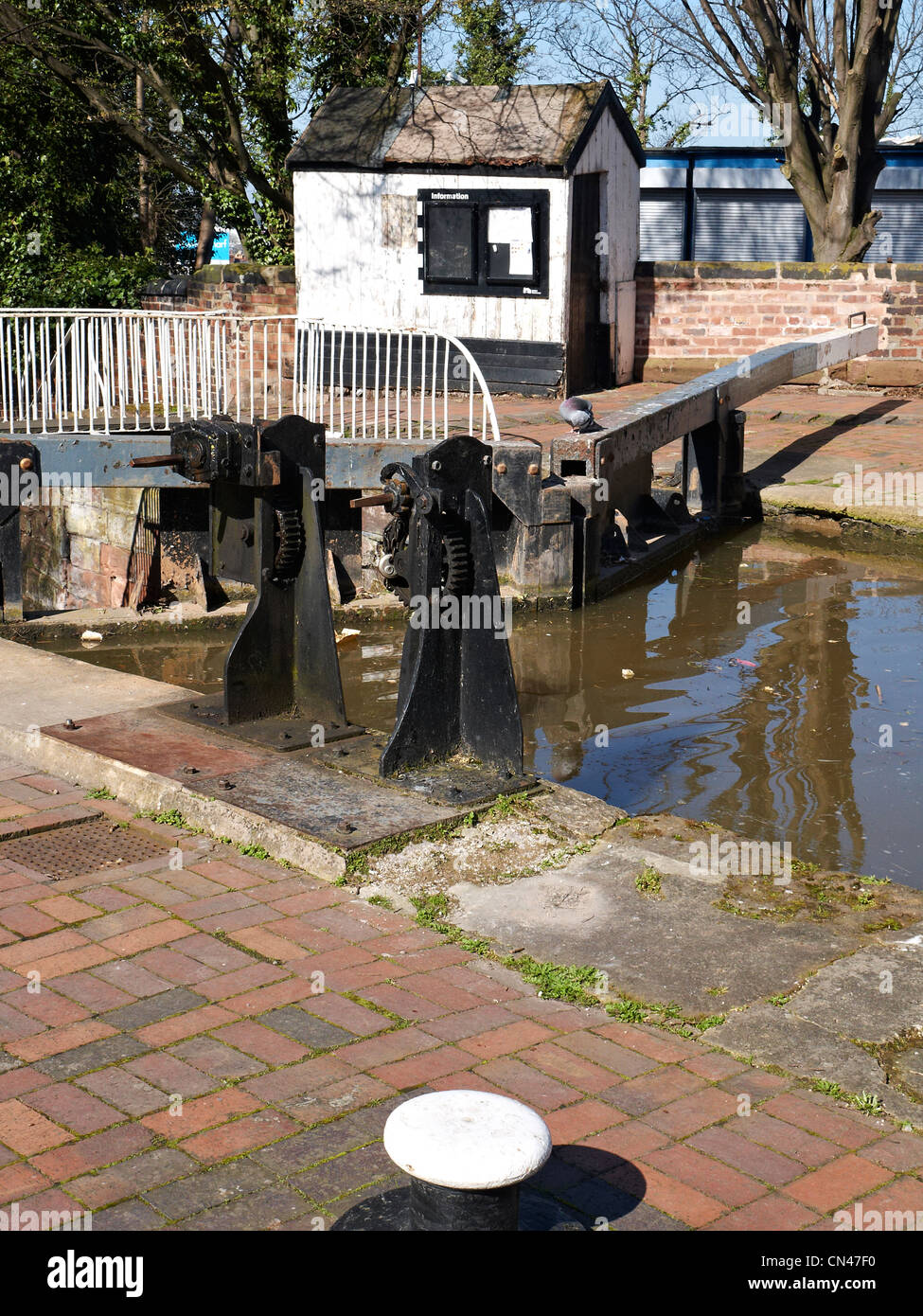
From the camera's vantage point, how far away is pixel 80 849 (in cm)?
497

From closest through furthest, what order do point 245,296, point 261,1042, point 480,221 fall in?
point 261,1042 < point 480,221 < point 245,296

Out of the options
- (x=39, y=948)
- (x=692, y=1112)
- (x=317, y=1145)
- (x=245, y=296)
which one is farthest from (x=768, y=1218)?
(x=245, y=296)

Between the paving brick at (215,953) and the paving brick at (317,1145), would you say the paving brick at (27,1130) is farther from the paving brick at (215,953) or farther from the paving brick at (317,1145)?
the paving brick at (215,953)

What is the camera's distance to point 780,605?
995 cm

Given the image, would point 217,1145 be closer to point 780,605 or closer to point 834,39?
point 780,605

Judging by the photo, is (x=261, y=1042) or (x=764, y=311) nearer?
(x=261, y=1042)

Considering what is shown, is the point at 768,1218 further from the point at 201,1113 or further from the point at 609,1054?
the point at 201,1113

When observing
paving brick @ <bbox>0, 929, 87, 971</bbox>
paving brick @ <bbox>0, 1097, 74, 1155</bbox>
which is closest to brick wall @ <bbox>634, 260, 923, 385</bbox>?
paving brick @ <bbox>0, 929, 87, 971</bbox>

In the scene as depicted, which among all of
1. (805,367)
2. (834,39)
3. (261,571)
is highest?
(834,39)

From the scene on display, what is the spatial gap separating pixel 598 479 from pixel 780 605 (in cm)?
156

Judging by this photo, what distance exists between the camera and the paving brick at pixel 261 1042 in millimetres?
3650

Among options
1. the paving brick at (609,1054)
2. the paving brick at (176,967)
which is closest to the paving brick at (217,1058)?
the paving brick at (176,967)

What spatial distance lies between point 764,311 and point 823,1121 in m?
16.1
